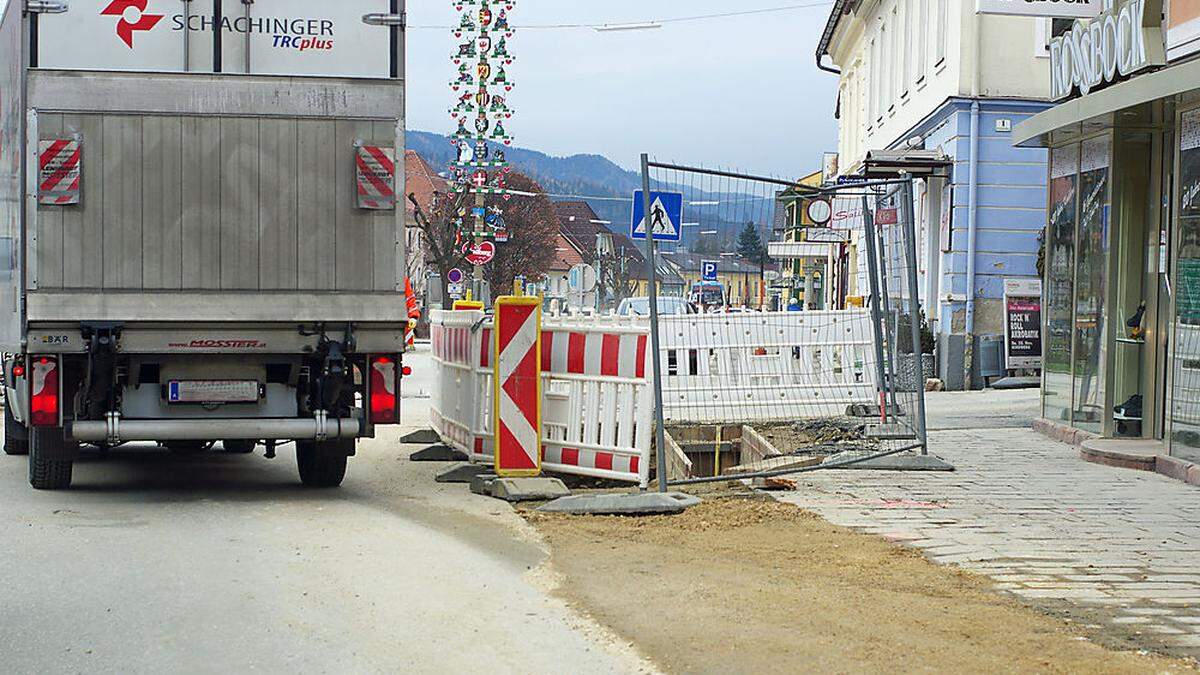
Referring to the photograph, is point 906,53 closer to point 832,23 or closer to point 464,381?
point 832,23

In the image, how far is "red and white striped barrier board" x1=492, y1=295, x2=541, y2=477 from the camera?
12500 mm

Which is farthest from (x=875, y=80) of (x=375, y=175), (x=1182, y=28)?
(x=375, y=175)

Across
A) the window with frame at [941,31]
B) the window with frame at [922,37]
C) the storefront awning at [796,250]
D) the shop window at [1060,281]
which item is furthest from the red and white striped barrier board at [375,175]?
the window with frame at [922,37]

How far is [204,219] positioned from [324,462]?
229cm

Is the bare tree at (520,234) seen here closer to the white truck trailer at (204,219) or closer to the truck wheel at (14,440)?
the truck wheel at (14,440)

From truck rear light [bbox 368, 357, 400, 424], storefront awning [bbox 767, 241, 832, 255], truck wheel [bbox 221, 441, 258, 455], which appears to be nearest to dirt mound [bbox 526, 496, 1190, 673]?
truck rear light [bbox 368, 357, 400, 424]

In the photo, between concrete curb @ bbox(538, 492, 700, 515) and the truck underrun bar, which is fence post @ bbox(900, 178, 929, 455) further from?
the truck underrun bar

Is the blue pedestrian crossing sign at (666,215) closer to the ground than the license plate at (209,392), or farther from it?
farther from it

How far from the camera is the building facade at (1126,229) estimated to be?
1307 centimetres

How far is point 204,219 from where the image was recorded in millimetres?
11375

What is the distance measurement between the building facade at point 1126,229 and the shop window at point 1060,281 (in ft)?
0.07

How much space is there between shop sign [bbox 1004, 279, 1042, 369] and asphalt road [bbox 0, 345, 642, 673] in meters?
15.0

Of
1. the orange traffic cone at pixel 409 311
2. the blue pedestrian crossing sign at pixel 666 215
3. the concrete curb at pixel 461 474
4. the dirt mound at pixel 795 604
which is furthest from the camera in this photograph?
the concrete curb at pixel 461 474

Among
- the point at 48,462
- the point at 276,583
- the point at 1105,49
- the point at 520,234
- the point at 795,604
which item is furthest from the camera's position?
the point at 520,234
